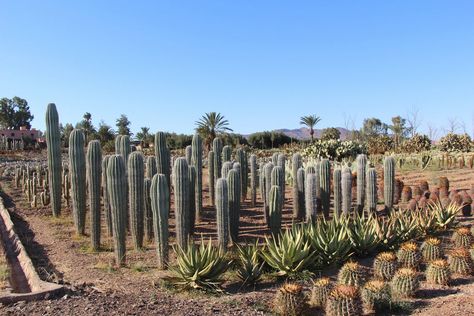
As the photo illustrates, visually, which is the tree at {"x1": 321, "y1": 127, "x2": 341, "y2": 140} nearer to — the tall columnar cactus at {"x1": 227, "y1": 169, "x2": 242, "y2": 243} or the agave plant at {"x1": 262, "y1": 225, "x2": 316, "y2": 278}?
the tall columnar cactus at {"x1": 227, "y1": 169, "x2": 242, "y2": 243}

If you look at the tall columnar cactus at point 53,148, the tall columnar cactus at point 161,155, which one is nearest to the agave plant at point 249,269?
the tall columnar cactus at point 161,155

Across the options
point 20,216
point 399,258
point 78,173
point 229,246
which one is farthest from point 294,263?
point 20,216

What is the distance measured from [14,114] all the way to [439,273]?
71.4 metres

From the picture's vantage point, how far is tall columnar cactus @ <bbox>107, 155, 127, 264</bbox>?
27.7 ft

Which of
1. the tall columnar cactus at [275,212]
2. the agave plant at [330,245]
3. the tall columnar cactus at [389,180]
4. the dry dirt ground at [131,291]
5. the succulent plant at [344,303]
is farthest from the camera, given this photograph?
the tall columnar cactus at [389,180]

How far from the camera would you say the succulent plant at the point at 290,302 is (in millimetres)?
5570

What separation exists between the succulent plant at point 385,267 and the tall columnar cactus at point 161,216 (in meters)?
3.45

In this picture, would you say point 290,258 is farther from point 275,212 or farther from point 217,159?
point 217,159

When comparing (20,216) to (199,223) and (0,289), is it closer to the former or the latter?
(199,223)

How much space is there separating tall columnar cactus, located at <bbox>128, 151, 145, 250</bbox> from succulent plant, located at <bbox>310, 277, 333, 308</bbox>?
435cm

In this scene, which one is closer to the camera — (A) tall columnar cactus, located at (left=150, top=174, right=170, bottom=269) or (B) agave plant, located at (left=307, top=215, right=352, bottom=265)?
(B) agave plant, located at (left=307, top=215, right=352, bottom=265)

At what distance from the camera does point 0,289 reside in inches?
268

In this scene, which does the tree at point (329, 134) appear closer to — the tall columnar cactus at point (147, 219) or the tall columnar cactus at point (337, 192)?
the tall columnar cactus at point (337, 192)

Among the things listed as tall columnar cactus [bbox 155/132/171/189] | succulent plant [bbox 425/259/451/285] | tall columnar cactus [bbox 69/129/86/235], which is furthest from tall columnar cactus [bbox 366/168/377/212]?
tall columnar cactus [bbox 69/129/86/235]
